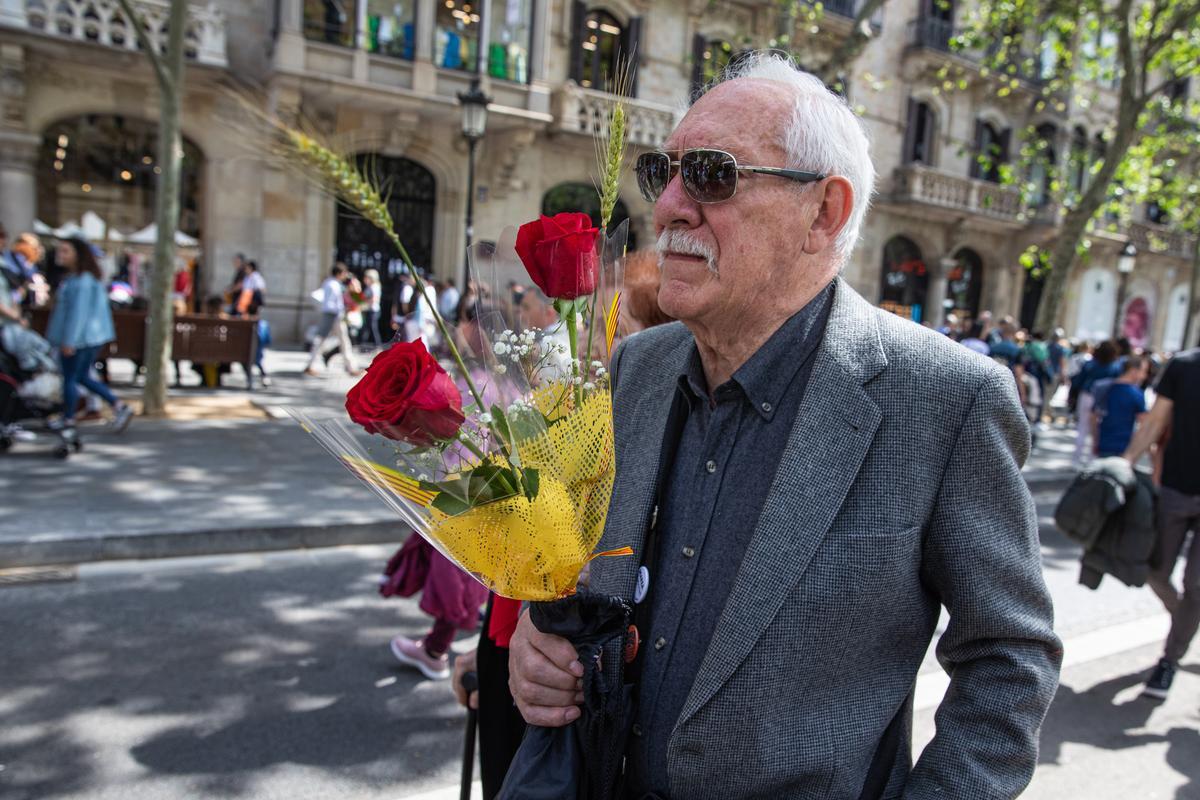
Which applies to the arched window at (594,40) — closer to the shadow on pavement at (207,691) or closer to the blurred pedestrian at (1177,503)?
the blurred pedestrian at (1177,503)

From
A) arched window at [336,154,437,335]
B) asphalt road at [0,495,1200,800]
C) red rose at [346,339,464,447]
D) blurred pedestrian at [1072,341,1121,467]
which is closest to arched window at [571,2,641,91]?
arched window at [336,154,437,335]

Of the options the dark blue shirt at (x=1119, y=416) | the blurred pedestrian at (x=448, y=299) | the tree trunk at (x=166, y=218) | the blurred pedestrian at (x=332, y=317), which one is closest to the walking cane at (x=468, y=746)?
the dark blue shirt at (x=1119, y=416)

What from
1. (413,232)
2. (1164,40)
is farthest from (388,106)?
(1164,40)

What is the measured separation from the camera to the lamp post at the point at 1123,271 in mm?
19062

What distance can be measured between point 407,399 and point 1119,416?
26.3 feet

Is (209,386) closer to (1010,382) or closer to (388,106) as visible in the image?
(388,106)

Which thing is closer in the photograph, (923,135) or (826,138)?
(826,138)

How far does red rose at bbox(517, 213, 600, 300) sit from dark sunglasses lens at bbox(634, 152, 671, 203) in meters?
0.25

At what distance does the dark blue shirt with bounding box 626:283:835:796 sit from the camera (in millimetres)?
1465

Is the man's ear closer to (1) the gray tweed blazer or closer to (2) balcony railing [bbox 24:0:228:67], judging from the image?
(1) the gray tweed blazer

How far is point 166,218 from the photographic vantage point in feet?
30.5

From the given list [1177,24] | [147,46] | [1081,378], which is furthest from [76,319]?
[1177,24]

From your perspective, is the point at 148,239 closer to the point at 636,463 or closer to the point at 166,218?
the point at 166,218

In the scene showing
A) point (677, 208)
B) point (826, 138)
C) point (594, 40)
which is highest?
point (594, 40)
